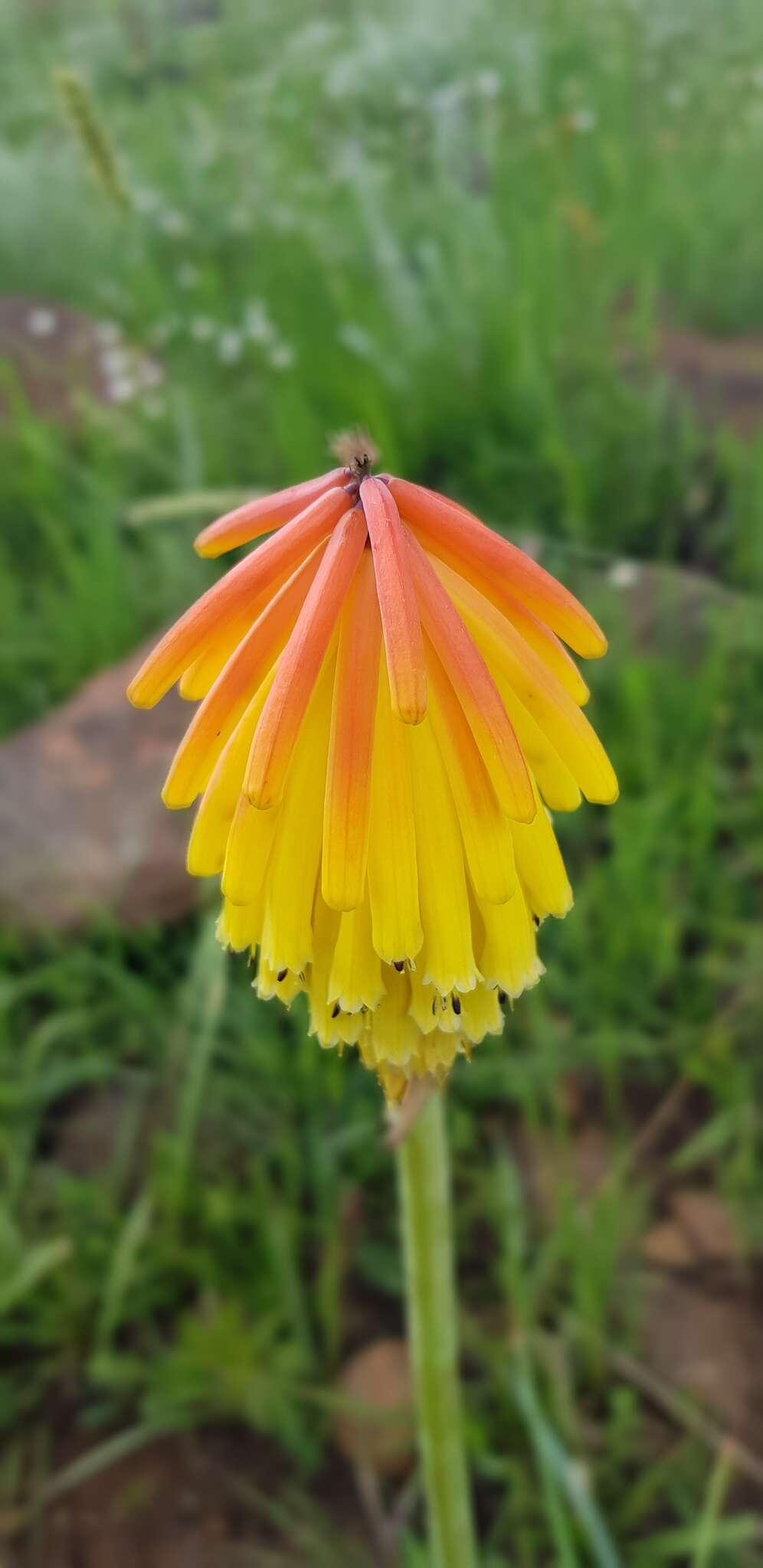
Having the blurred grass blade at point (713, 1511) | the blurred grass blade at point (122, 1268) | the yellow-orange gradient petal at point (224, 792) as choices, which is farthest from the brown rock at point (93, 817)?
the yellow-orange gradient petal at point (224, 792)

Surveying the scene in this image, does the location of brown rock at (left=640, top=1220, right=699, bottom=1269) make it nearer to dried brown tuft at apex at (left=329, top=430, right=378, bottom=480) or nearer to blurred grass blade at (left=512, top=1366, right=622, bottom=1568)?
blurred grass blade at (left=512, top=1366, right=622, bottom=1568)

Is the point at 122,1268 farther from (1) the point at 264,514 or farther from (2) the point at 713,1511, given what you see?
(1) the point at 264,514

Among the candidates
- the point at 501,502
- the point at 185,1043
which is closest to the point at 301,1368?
the point at 185,1043

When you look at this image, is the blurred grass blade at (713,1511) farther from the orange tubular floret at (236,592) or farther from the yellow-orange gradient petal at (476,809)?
the orange tubular floret at (236,592)

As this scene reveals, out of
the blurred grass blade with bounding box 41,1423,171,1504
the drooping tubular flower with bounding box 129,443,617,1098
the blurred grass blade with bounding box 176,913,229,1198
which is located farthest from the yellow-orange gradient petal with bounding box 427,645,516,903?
the blurred grass blade with bounding box 41,1423,171,1504

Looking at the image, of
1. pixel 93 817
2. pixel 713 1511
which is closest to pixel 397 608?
pixel 713 1511

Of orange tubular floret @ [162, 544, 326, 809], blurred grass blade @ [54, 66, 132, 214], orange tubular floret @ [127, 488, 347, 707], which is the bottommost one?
orange tubular floret @ [162, 544, 326, 809]
